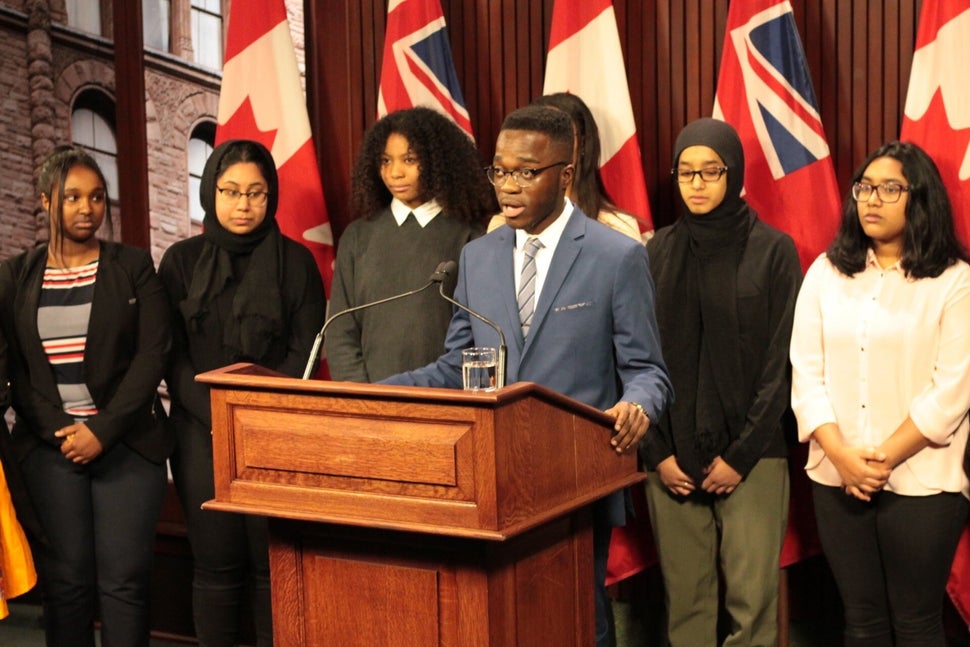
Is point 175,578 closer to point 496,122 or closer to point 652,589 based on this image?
point 652,589

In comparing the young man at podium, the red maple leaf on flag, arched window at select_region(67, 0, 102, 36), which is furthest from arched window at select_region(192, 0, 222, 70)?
the young man at podium

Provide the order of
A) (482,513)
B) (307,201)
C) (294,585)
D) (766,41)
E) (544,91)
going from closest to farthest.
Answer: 1. (482,513)
2. (294,585)
3. (766,41)
4. (544,91)
5. (307,201)

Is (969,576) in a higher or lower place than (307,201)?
lower

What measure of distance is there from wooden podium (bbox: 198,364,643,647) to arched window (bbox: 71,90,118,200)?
113 inches

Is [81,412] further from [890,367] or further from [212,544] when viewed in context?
[890,367]

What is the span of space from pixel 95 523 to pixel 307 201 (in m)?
1.38

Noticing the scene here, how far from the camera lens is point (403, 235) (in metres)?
3.71

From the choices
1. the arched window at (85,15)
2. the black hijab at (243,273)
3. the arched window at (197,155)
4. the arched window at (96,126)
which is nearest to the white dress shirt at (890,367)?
the black hijab at (243,273)

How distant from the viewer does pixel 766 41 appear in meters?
3.71

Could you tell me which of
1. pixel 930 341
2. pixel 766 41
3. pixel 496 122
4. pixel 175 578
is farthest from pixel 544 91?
pixel 175 578

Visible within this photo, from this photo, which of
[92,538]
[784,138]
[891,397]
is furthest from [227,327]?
[891,397]

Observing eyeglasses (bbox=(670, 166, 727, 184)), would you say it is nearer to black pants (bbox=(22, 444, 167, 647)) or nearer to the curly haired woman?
the curly haired woman

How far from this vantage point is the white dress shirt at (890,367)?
3.15 metres

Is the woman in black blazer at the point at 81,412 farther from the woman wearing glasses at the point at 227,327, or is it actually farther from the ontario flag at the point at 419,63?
the ontario flag at the point at 419,63
